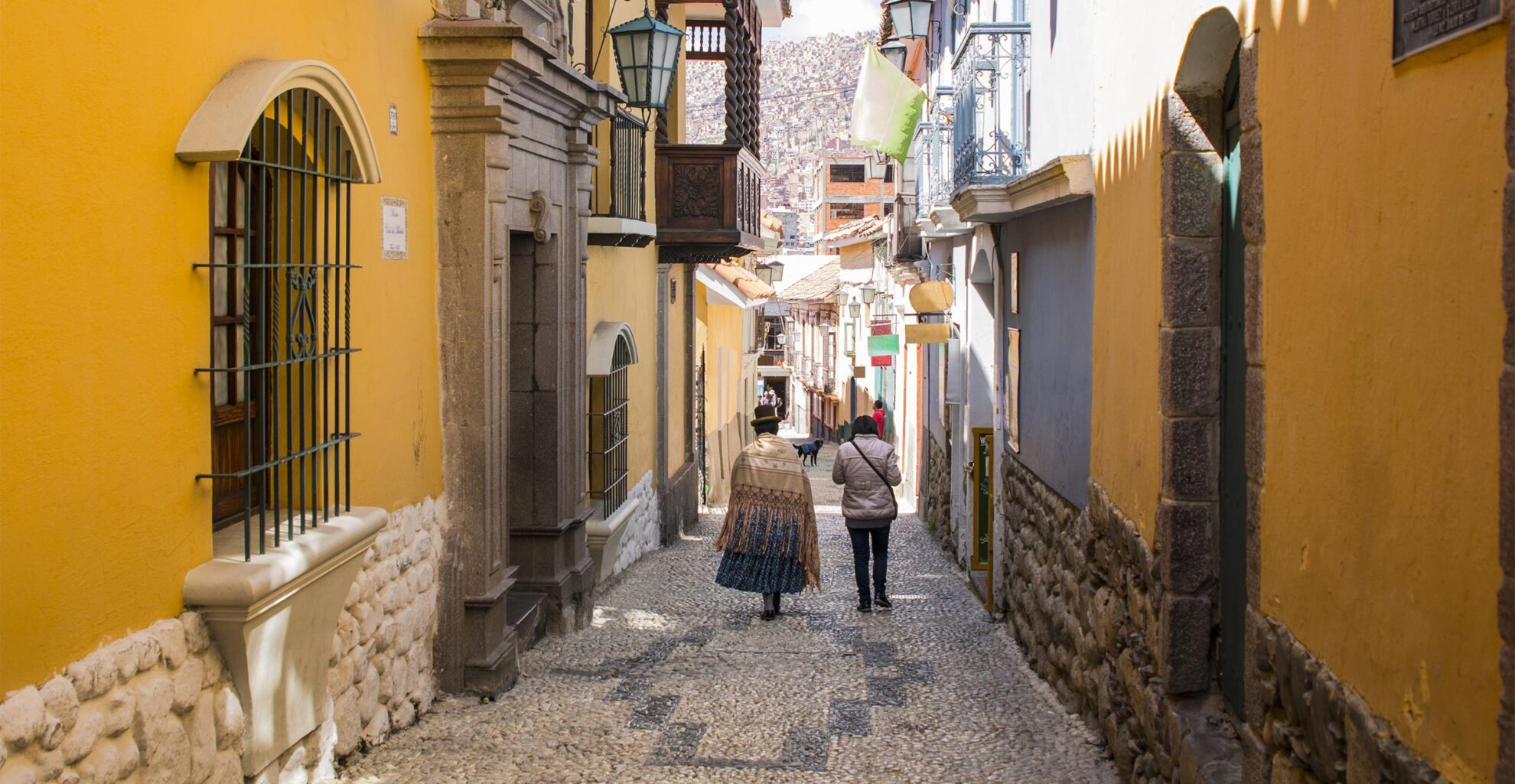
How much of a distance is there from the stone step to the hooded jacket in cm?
243

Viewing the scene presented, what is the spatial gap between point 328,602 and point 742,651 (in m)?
4.32

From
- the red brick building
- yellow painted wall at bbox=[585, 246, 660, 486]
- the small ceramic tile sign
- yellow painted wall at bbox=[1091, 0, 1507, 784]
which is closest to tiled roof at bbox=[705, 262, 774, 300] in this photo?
yellow painted wall at bbox=[585, 246, 660, 486]

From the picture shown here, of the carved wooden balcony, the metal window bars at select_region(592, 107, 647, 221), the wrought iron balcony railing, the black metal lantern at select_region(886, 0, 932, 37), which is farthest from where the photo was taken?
the carved wooden balcony

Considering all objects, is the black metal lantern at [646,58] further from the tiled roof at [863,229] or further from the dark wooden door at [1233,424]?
the tiled roof at [863,229]

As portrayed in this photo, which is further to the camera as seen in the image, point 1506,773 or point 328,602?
point 328,602

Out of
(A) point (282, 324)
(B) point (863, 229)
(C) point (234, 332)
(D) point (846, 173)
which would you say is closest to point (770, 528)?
(A) point (282, 324)

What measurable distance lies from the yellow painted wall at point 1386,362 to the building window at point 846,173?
194ft

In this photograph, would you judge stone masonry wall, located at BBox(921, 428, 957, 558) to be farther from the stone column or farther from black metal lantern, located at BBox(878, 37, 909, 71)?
the stone column

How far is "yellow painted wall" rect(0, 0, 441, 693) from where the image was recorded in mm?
3590

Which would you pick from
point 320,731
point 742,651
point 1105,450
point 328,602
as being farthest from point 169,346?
point 742,651

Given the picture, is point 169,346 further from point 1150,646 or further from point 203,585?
point 1150,646

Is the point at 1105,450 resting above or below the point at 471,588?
above

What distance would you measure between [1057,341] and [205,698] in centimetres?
574

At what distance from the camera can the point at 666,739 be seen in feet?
23.3
